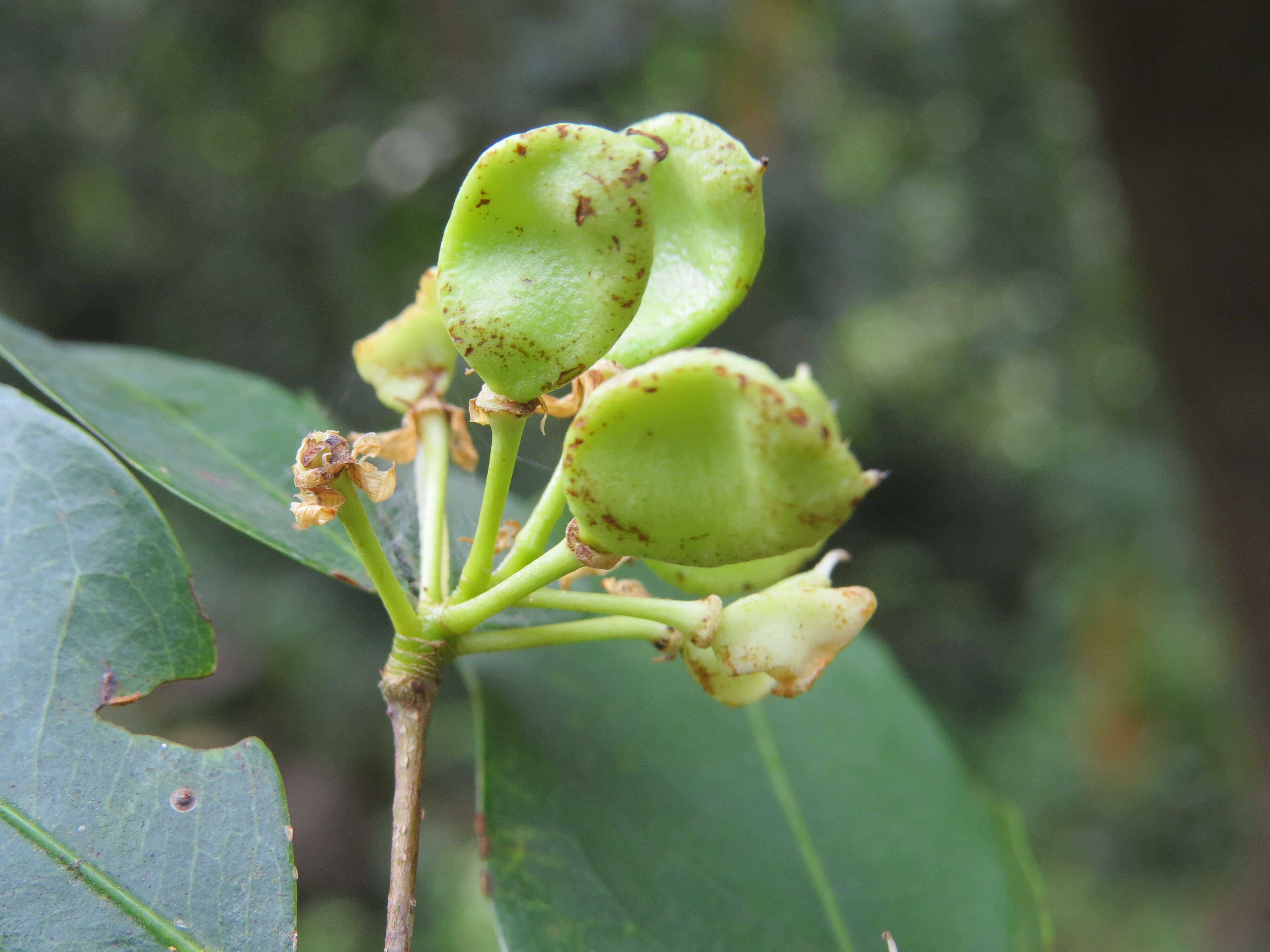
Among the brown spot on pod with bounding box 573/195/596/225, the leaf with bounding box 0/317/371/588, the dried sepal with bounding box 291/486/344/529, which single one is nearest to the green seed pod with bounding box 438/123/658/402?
the brown spot on pod with bounding box 573/195/596/225

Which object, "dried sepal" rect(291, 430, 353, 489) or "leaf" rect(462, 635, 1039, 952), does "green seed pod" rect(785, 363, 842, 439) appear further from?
"leaf" rect(462, 635, 1039, 952)

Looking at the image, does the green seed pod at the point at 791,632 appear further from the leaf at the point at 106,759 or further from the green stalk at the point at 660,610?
the leaf at the point at 106,759

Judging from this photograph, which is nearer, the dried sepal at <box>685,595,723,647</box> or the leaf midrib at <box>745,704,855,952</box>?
the dried sepal at <box>685,595,723,647</box>

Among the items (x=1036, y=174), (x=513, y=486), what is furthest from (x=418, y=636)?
(x=1036, y=174)

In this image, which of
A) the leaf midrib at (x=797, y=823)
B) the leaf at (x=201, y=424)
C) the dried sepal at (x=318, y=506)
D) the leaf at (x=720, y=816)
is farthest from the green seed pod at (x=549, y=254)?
the leaf midrib at (x=797, y=823)

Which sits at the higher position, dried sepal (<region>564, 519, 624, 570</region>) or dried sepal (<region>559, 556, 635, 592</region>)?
dried sepal (<region>564, 519, 624, 570</region>)

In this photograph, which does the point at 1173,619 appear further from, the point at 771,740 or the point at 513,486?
the point at 513,486
